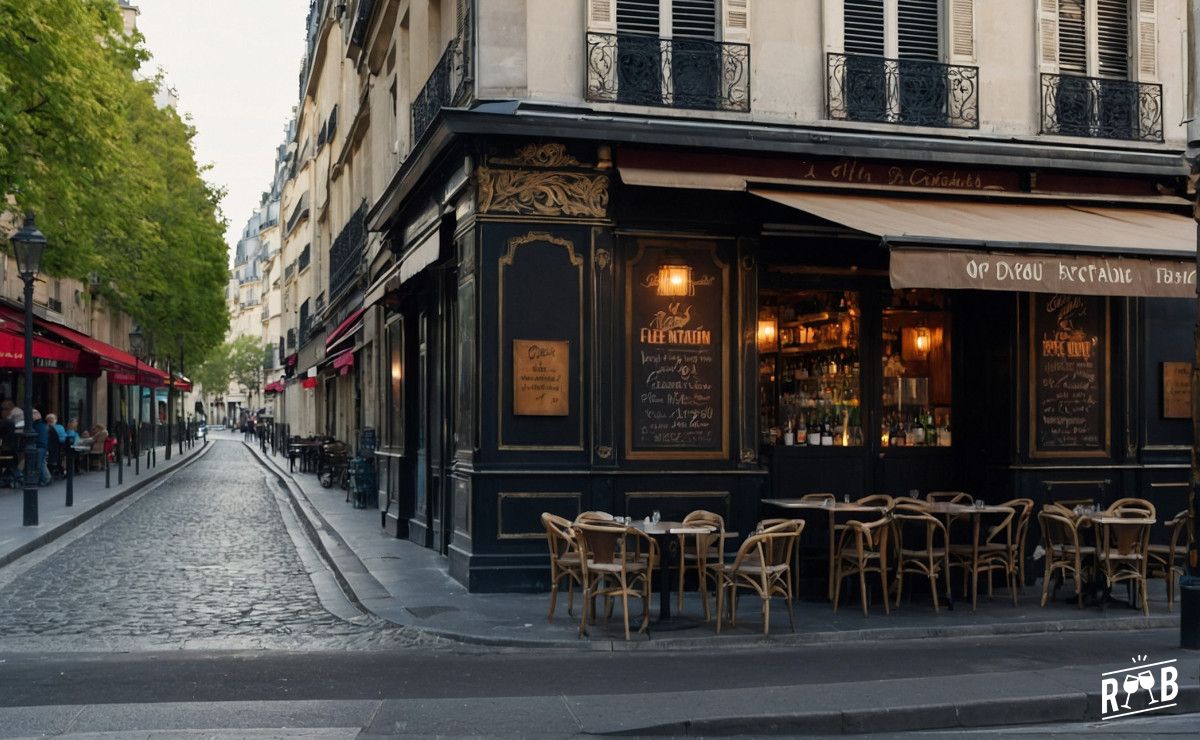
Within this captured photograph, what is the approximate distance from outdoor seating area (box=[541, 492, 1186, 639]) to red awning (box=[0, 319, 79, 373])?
14.8 meters

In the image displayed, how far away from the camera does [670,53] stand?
12320 millimetres

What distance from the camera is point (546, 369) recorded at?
1174cm

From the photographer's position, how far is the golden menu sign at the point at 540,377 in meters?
11.7

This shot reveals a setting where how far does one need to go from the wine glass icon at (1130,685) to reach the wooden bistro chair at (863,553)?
2573 millimetres

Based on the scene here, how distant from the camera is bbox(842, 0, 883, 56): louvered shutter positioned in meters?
13.0

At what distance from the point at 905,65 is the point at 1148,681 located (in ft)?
24.1

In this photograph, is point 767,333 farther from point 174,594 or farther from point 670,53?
point 174,594

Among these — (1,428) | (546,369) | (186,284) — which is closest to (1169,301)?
(546,369)

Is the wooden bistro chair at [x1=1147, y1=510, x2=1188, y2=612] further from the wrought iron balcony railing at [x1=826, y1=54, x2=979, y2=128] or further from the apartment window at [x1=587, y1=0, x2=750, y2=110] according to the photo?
the apartment window at [x1=587, y1=0, x2=750, y2=110]

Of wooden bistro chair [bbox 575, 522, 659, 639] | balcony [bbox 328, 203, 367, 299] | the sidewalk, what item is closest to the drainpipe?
the sidewalk

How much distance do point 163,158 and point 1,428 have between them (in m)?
15.7

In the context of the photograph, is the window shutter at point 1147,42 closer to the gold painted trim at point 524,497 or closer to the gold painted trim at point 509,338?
the gold painted trim at point 509,338

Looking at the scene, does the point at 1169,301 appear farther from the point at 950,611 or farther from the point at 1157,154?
the point at 950,611

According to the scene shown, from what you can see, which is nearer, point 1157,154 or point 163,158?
point 1157,154
